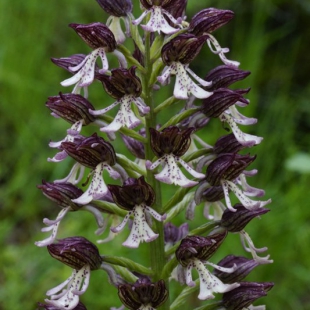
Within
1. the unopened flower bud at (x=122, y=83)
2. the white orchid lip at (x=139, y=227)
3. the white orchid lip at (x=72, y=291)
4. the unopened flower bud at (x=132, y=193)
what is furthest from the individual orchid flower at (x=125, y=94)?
the white orchid lip at (x=72, y=291)

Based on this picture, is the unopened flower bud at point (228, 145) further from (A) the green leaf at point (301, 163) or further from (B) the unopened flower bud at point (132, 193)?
(A) the green leaf at point (301, 163)

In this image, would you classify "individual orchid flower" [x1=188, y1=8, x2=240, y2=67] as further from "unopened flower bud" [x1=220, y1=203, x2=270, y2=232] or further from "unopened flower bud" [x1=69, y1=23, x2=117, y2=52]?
"unopened flower bud" [x1=220, y1=203, x2=270, y2=232]

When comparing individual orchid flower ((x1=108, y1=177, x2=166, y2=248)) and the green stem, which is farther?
the green stem

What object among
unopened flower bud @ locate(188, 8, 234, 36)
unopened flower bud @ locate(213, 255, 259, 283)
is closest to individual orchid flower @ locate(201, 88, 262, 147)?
unopened flower bud @ locate(188, 8, 234, 36)

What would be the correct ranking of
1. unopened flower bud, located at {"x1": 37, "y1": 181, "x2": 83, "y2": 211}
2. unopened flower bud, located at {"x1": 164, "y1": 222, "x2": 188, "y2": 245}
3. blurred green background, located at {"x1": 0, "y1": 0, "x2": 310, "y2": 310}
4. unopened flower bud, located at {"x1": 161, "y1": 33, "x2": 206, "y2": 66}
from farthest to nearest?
1. blurred green background, located at {"x1": 0, "y1": 0, "x2": 310, "y2": 310}
2. unopened flower bud, located at {"x1": 164, "y1": 222, "x2": 188, "y2": 245}
3. unopened flower bud, located at {"x1": 37, "y1": 181, "x2": 83, "y2": 211}
4. unopened flower bud, located at {"x1": 161, "y1": 33, "x2": 206, "y2": 66}

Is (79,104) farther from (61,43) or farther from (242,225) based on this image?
(61,43)

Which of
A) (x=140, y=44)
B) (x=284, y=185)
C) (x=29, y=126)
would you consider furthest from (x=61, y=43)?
(x=140, y=44)
